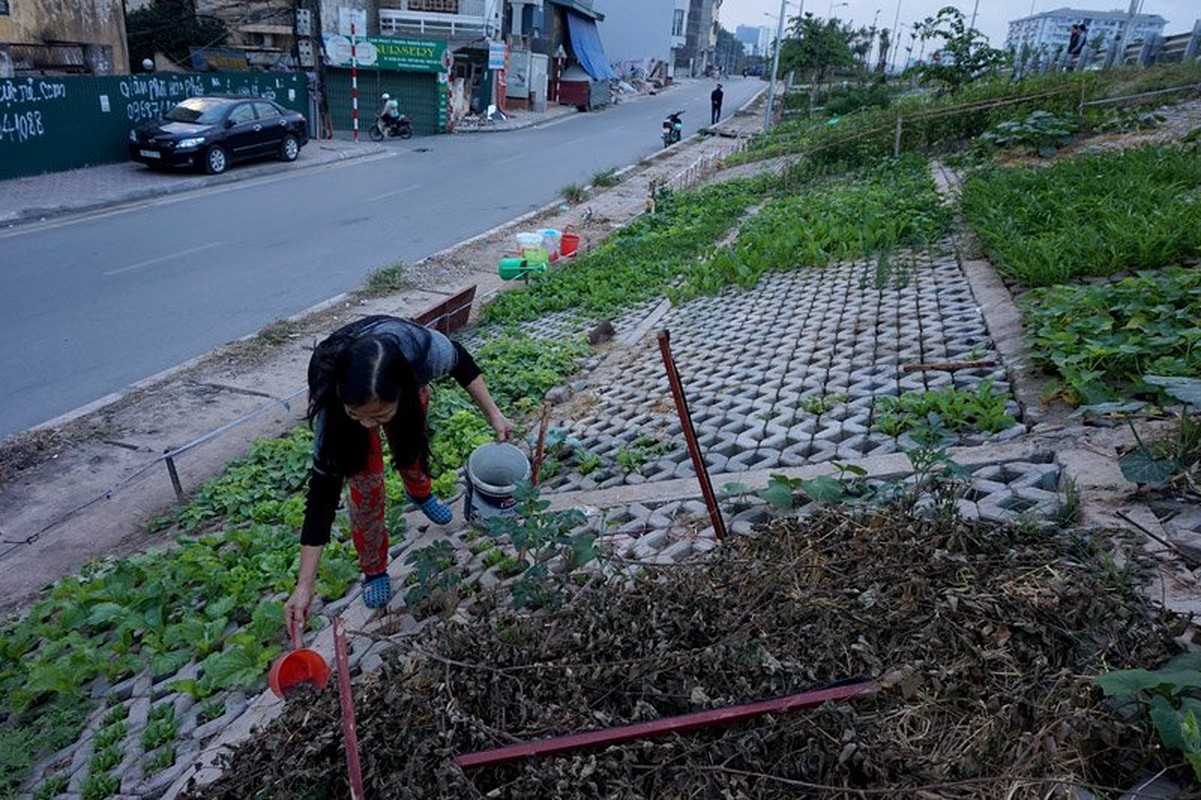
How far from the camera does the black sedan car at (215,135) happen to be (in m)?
16.9

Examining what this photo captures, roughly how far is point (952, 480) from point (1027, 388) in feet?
4.62

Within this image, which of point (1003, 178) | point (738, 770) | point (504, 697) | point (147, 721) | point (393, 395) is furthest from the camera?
point (1003, 178)

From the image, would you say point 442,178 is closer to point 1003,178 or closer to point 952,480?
point 1003,178

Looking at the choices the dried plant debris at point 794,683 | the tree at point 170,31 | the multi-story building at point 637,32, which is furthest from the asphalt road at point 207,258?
the multi-story building at point 637,32

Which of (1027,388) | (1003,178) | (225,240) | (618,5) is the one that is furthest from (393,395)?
(618,5)

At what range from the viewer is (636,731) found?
2.21m

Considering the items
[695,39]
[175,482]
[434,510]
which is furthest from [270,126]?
[695,39]

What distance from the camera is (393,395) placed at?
2.78 metres

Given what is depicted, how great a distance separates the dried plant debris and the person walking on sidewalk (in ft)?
2.21

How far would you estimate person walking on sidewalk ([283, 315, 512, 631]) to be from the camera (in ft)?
9.04

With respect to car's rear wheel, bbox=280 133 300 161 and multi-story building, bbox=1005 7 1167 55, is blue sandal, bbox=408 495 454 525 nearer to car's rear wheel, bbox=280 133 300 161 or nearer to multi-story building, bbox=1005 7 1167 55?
car's rear wheel, bbox=280 133 300 161

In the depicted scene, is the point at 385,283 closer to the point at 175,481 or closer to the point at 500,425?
the point at 175,481

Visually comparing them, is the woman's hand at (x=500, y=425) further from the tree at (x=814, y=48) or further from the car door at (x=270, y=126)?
the tree at (x=814, y=48)

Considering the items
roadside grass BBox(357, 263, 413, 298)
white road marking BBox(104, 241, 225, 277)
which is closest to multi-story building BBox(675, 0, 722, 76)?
white road marking BBox(104, 241, 225, 277)
